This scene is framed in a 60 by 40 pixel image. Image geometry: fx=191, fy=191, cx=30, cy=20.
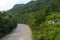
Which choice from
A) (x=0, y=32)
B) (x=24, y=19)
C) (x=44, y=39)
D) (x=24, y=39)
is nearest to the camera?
(x=44, y=39)

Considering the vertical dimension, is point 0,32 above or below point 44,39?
above

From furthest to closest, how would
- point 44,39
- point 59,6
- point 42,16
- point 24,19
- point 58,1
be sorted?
point 24,19, point 58,1, point 59,6, point 42,16, point 44,39

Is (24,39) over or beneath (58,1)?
beneath

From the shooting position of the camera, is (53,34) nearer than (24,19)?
Yes

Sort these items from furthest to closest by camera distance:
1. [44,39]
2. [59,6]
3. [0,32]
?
[59,6] → [0,32] → [44,39]

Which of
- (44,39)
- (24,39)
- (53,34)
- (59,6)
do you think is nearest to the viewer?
(53,34)

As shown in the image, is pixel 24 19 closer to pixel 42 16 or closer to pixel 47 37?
pixel 42 16

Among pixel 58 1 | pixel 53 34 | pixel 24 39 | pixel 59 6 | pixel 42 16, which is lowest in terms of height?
pixel 53 34

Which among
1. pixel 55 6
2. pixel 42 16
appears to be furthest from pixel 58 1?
pixel 42 16

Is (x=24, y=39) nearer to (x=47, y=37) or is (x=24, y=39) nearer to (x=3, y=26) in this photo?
(x=3, y=26)

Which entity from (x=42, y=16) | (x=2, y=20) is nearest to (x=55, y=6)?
(x=42, y=16)
